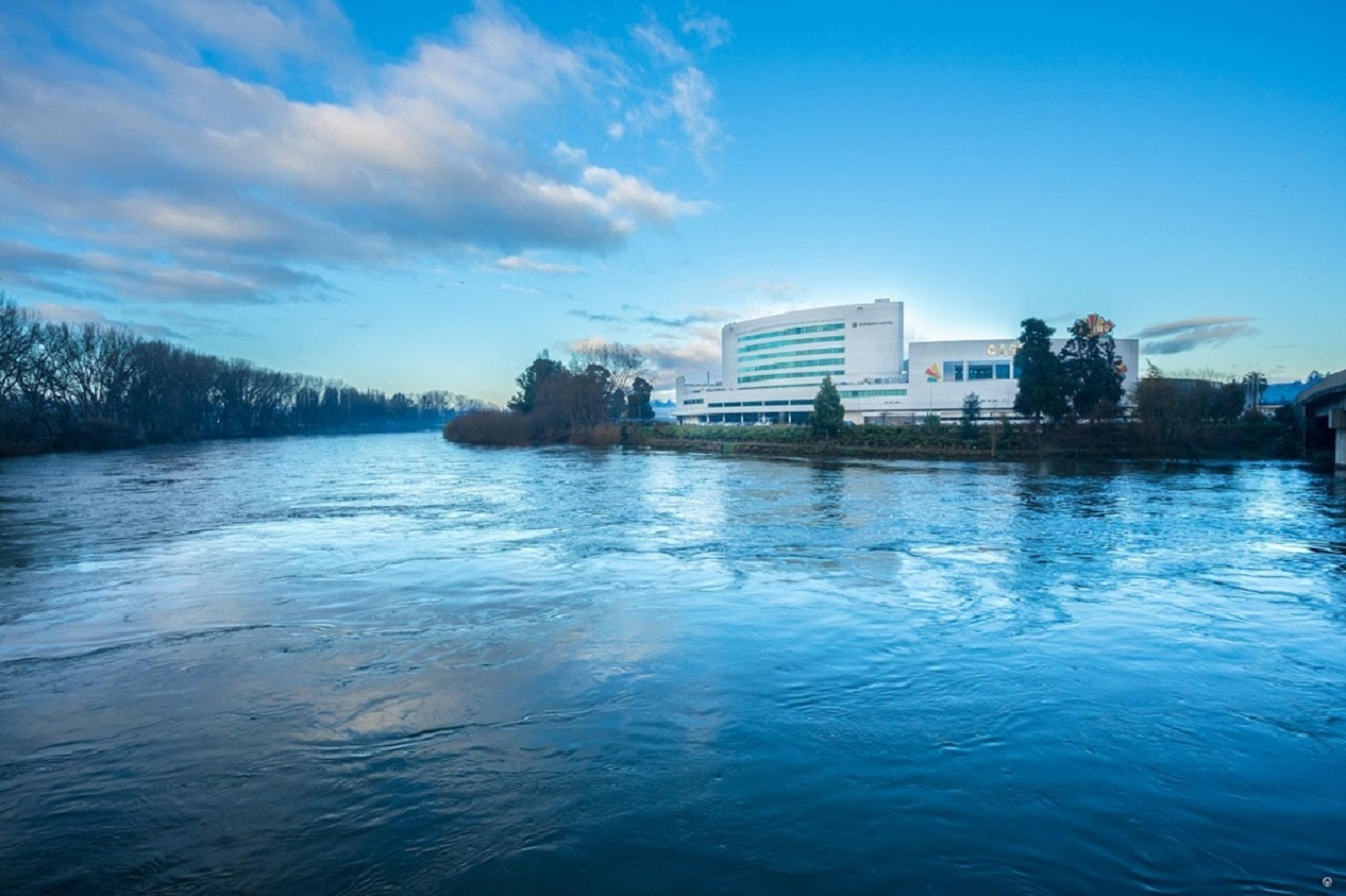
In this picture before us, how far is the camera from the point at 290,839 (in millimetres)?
5176

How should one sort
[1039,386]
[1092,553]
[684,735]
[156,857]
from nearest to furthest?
[156,857], [684,735], [1092,553], [1039,386]

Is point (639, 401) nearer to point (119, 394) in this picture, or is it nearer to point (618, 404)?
point (618, 404)

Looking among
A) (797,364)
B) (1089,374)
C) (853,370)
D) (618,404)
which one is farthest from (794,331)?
(1089,374)

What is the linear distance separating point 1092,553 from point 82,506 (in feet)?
98.0

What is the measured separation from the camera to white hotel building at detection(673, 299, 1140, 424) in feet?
324

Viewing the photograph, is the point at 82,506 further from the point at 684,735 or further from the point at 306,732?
the point at 684,735

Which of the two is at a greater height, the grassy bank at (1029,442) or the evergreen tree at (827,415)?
the evergreen tree at (827,415)

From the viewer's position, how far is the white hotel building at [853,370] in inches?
3885

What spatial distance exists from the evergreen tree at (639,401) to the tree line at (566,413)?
468mm

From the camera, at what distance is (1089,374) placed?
168 feet

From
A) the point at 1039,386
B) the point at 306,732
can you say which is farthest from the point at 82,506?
the point at 1039,386

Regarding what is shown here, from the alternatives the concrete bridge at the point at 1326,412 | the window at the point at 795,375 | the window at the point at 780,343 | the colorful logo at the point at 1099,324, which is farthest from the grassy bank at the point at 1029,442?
the window at the point at 780,343

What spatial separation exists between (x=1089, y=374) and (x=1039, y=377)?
13.3 feet

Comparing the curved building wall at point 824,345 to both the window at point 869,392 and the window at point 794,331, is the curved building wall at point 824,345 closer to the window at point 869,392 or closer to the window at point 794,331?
the window at point 794,331
